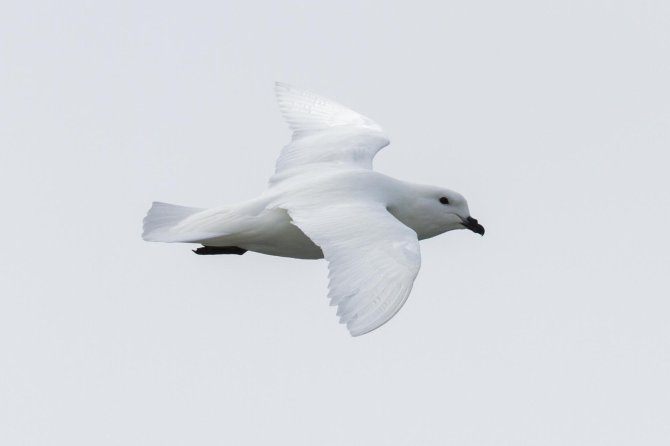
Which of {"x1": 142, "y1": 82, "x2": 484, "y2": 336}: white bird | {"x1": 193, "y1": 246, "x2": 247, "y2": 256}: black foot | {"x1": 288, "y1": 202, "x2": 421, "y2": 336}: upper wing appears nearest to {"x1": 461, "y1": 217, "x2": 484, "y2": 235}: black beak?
{"x1": 142, "y1": 82, "x2": 484, "y2": 336}: white bird

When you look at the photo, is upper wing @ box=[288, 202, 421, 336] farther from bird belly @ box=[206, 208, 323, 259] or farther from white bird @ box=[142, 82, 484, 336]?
bird belly @ box=[206, 208, 323, 259]

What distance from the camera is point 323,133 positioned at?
16547 mm

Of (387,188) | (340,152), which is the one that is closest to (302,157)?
(340,152)

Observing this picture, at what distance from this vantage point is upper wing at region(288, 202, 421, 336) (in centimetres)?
1212

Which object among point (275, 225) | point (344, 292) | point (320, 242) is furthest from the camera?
point (275, 225)

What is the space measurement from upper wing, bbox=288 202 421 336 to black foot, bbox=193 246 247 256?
129 centimetres

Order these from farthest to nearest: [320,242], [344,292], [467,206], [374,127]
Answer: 1. [374,127]
2. [467,206]
3. [320,242]
4. [344,292]

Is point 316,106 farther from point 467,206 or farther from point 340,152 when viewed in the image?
point 467,206

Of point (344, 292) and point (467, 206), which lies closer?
point (344, 292)

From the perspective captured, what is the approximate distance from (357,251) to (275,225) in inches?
51.2

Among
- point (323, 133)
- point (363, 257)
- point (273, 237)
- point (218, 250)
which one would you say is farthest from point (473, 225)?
point (363, 257)

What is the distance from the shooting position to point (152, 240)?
47.7 ft

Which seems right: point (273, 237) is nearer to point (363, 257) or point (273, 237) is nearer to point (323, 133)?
point (363, 257)

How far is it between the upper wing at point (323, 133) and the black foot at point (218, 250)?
101 centimetres
